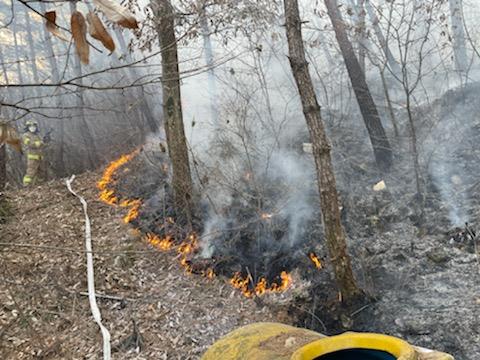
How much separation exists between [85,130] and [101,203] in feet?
16.7

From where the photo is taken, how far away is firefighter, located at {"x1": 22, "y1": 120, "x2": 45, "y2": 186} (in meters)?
11.1

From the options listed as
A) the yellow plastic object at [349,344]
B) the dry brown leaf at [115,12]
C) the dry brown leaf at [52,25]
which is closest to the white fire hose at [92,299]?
the yellow plastic object at [349,344]

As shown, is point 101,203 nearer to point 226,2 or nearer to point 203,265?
point 203,265

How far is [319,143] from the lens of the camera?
5688mm

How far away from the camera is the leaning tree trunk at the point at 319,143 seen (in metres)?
5.68

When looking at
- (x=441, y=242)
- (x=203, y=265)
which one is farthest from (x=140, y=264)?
(x=441, y=242)

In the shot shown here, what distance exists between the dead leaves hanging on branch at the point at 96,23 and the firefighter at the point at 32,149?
11.0m

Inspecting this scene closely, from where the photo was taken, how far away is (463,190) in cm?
880

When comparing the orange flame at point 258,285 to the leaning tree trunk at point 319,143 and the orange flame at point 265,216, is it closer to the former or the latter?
the orange flame at point 265,216

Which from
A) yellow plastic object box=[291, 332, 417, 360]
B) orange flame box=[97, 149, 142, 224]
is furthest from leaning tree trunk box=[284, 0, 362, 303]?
orange flame box=[97, 149, 142, 224]

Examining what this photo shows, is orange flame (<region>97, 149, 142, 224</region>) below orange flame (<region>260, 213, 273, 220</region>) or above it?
above

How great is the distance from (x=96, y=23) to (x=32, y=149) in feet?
37.6

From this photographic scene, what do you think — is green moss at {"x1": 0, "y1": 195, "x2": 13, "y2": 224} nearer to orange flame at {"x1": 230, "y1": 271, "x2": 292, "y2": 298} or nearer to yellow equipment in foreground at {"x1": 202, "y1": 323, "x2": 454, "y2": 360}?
orange flame at {"x1": 230, "y1": 271, "x2": 292, "y2": 298}

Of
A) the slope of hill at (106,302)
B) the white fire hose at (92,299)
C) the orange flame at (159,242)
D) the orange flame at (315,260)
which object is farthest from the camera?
the orange flame at (159,242)
